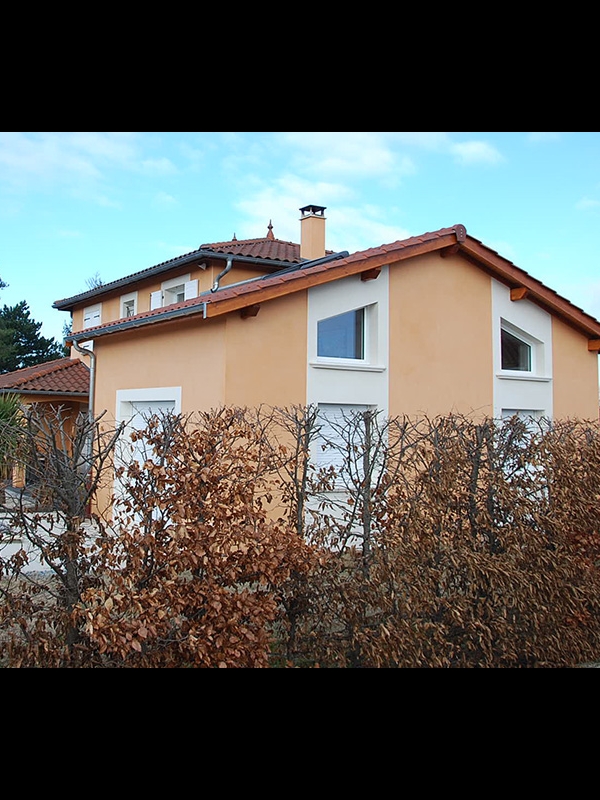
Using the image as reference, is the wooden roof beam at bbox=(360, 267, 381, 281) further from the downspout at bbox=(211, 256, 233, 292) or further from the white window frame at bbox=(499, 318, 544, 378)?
the white window frame at bbox=(499, 318, 544, 378)

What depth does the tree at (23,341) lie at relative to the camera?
43.2 m

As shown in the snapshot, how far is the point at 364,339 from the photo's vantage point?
12.9m

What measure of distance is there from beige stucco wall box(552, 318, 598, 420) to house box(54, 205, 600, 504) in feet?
0.13

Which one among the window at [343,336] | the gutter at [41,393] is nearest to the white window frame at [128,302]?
Result: the gutter at [41,393]

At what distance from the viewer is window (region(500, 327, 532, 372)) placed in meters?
15.3

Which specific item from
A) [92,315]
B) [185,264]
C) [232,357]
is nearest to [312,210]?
[185,264]

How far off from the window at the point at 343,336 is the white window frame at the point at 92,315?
12.9m

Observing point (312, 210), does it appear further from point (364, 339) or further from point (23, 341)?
point (23, 341)

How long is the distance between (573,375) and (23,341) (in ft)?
125

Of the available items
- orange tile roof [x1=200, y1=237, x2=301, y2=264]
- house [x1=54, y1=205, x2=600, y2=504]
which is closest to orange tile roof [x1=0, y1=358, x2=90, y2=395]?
house [x1=54, y1=205, x2=600, y2=504]

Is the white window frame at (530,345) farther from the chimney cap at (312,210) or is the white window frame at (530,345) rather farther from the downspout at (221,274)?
the downspout at (221,274)

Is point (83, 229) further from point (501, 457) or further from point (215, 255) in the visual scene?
point (501, 457)
